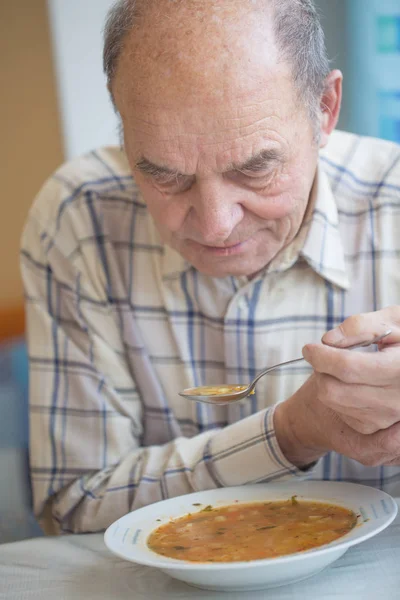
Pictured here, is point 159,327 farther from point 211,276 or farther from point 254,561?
point 254,561

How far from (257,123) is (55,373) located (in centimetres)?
69

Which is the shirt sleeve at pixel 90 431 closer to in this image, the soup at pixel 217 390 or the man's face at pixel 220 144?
the soup at pixel 217 390

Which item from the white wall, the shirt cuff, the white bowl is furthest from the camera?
the white wall

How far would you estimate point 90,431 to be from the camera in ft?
5.01

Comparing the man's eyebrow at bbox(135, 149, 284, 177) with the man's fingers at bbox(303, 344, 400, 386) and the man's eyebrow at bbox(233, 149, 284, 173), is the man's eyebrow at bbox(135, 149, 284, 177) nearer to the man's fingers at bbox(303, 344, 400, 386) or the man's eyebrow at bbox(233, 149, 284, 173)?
the man's eyebrow at bbox(233, 149, 284, 173)

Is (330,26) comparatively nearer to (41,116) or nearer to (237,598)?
(41,116)

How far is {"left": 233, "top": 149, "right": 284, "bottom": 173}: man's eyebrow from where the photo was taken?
1.20 meters

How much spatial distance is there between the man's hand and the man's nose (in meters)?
0.28

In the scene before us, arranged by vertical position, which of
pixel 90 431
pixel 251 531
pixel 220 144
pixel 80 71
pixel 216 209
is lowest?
pixel 90 431

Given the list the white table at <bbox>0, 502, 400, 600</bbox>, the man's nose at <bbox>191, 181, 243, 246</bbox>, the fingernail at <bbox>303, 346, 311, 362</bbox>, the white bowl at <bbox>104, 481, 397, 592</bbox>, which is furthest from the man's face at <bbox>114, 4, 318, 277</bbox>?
the white table at <bbox>0, 502, 400, 600</bbox>

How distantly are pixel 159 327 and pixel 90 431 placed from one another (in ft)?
0.85

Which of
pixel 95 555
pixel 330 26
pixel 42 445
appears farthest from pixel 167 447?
pixel 330 26

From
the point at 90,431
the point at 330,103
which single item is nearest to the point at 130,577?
the point at 90,431

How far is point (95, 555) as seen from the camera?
1104 mm
